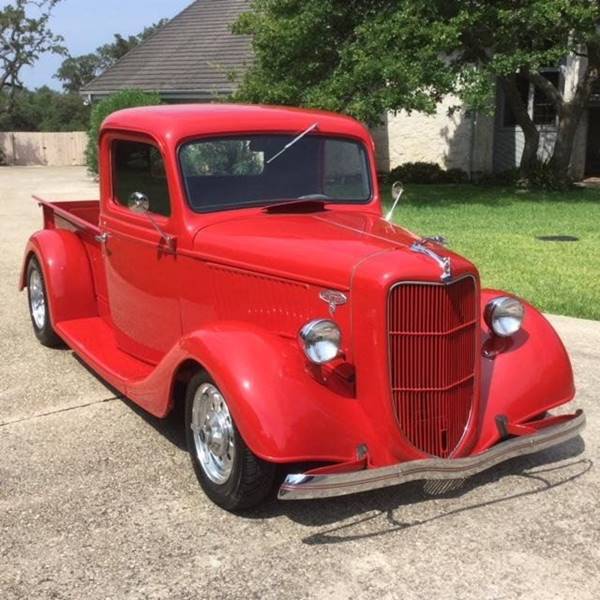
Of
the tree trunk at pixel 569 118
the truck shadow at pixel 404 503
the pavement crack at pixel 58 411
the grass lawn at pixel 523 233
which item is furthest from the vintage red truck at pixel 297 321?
the tree trunk at pixel 569 118

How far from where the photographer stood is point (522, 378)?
12.7 ft

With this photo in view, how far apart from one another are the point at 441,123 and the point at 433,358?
18.2 metres

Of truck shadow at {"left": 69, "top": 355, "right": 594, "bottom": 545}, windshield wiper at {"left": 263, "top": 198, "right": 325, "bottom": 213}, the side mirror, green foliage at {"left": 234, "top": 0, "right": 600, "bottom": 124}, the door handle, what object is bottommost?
truck shadow at {"left": 69, "top": 355, "right": 594, "bottom": 545}

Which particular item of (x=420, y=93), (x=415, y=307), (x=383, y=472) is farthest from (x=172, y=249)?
(x=420, y=93)

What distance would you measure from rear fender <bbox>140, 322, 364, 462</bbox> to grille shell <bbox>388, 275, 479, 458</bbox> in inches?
10.0

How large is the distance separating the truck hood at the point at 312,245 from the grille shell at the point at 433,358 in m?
0.12

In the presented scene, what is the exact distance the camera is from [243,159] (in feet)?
14.2

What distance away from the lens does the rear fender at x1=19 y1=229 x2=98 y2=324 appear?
5.62 metres

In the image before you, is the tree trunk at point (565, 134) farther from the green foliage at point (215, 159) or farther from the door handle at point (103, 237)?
the green foliage at point (215, 159)

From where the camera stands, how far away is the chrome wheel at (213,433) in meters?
3.54

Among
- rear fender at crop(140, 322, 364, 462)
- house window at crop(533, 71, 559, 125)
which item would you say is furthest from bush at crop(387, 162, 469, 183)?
rear fender at crop(140, 322, 364, 462)

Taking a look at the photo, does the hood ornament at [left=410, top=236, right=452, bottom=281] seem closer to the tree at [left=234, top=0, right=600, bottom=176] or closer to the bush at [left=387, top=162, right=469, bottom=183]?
the tree at [left=234, top=0, right=600, bottom=176]

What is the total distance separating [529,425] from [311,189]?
1799mm

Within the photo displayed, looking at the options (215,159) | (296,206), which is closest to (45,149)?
(215,159)
